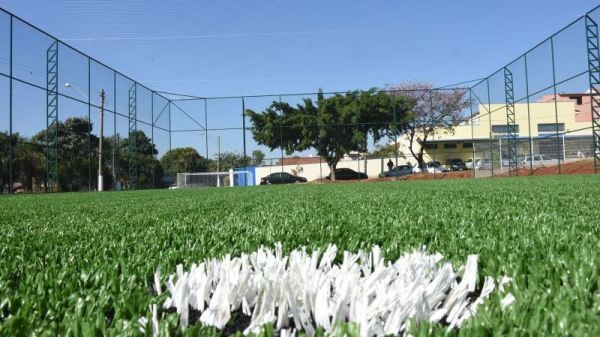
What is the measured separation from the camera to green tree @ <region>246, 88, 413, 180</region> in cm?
2444

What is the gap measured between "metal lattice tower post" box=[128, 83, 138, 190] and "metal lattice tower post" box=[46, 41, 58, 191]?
513 cm

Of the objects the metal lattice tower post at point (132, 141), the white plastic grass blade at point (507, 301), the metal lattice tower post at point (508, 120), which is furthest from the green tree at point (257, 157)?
the white plastic grass blade at point (507, 301)

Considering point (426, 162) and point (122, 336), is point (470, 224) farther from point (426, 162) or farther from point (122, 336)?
point (426, 162)

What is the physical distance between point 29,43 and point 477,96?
18306 millimetres

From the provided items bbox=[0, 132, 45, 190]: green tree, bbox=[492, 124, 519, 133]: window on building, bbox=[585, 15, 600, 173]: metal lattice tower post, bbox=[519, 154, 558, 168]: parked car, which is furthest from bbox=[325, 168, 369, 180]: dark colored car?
bbox=[0, 132, 45, 190]: green tree

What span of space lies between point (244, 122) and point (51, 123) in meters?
9.23

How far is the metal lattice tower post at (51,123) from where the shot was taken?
1420 centimetres

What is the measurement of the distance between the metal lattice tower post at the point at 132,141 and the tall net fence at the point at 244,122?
59 mm

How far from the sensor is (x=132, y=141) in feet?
64.8

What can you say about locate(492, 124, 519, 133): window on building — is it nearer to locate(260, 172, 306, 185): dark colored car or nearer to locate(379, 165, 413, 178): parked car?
locate(379, 165, 413, 178): parked car

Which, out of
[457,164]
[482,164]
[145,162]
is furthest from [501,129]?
[145,162]

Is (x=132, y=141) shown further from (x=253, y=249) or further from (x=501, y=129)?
(x=253, y=249)

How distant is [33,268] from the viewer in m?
1.48

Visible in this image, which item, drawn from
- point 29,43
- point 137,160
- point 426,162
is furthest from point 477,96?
point 29,43
